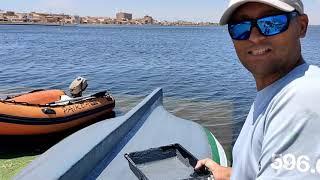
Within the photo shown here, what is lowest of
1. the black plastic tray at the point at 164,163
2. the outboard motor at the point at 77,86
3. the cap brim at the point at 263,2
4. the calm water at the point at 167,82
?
the calm water at the point at 167,82

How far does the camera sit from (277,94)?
1.71 m

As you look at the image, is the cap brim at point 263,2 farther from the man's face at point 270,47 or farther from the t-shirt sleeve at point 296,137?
the t-shirt sleeve at point 296,137

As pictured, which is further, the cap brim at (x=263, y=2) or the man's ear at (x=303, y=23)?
the man's ear at (x=303, y=23)

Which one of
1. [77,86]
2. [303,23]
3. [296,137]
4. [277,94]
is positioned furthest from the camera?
[77,86]

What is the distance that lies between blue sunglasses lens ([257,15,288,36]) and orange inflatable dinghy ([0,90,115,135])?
921 centimetres

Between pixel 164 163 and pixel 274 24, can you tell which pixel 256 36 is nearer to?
pixel 274 24

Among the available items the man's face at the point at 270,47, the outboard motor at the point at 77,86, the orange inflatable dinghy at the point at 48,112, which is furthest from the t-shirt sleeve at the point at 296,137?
the outboard motor at the point at 77,86

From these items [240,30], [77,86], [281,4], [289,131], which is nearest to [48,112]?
[77,86]

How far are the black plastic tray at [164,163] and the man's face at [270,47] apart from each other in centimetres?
302

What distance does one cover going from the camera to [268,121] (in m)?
1.69

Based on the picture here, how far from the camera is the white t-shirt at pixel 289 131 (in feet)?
4.91

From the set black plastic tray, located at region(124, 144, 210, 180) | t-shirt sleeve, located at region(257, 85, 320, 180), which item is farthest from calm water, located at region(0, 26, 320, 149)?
t-shirt sleeve, located at region(257, 85, 320, 180)

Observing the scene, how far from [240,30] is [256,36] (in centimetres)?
9

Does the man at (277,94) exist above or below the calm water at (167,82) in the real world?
above
